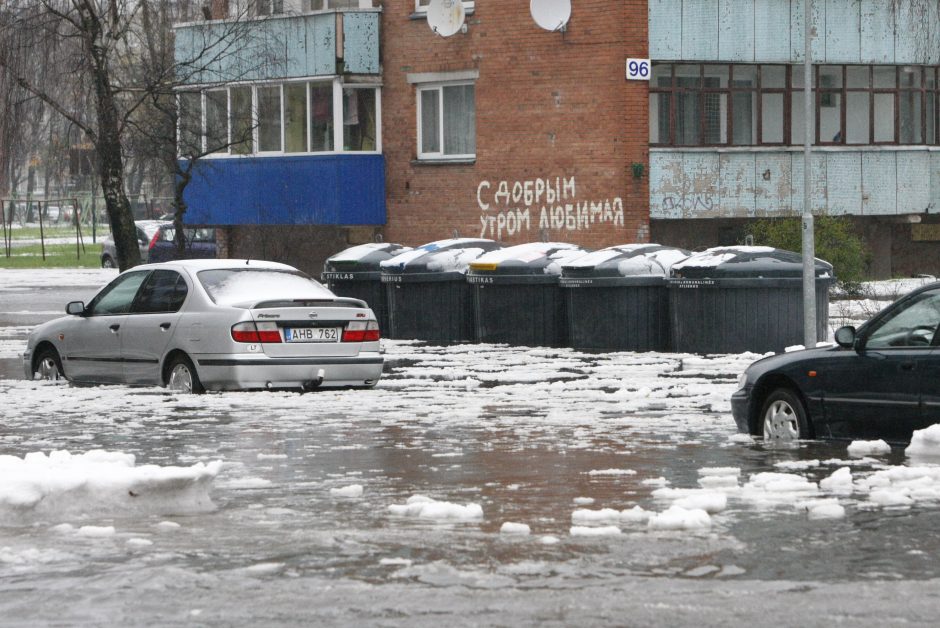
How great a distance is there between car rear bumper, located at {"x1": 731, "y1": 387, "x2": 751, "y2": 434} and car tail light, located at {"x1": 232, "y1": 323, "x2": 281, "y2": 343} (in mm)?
5043

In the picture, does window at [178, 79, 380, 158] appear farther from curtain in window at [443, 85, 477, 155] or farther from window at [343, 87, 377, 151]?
curtain in window at [443, 85, 477, 155]

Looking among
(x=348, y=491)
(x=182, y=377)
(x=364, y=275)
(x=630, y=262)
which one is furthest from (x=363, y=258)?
(x=348, y=491)

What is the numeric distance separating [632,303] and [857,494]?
41.8 ft

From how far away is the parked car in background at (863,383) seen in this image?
38.9 ft

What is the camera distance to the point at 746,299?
71.1 feet

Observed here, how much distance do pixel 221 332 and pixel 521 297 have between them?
25.8 ft

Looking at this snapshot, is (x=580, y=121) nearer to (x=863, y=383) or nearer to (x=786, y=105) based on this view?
(x=786, y=105)

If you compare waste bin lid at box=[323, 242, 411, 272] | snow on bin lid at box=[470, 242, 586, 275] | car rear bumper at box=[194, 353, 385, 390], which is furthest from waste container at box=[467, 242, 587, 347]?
car rear bumper at box=[194, 353, 385, 390]

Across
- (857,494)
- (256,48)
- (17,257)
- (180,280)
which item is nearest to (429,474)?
(857,494)

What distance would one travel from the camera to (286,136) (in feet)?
130

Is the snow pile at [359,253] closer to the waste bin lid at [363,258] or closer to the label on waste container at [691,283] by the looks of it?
the waste bin lid at [363,258]

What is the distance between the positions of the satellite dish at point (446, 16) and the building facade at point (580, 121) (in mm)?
388

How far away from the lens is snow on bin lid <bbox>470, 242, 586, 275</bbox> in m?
23.9

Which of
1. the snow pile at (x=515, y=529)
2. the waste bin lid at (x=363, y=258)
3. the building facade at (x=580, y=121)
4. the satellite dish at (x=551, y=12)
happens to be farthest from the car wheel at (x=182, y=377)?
the satellite dish at (x=551, y=12)
